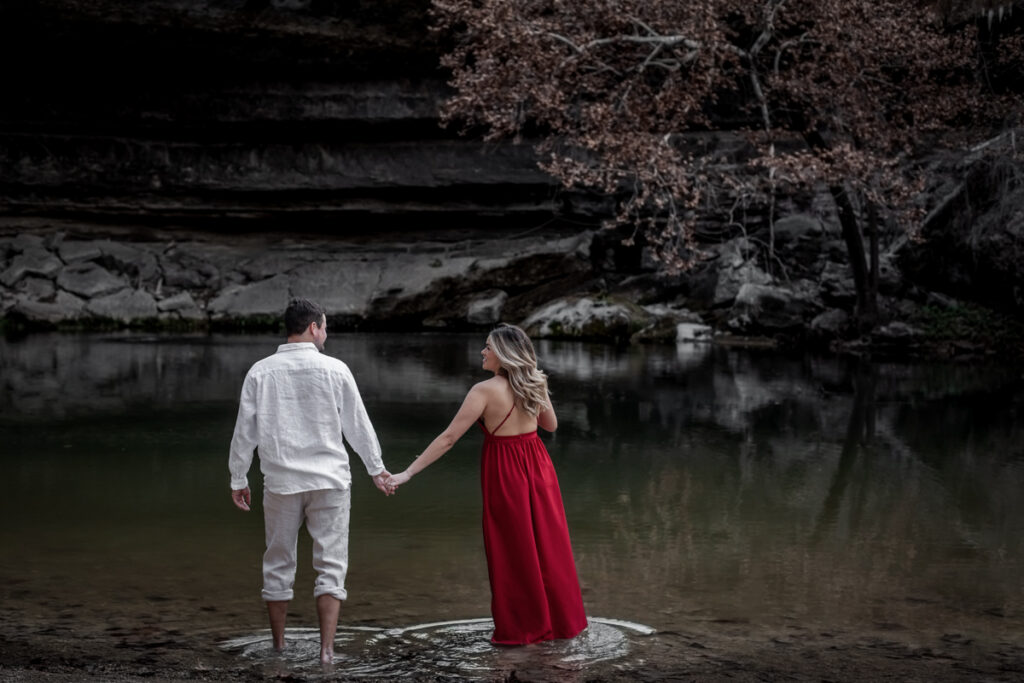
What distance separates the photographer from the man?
451 cm

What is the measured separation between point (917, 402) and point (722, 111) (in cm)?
1653

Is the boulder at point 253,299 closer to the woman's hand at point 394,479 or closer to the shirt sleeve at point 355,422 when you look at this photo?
→ the woman's hand at point 394,479

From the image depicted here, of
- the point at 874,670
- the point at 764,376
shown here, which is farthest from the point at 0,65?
the point at 874,670

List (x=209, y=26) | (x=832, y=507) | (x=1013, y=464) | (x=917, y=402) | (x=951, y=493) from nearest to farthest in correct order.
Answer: (x=832, y=507) < (x=951, y=493) < (x=1013, y=464) < (x=917, y=402) < (x=209, y=26)

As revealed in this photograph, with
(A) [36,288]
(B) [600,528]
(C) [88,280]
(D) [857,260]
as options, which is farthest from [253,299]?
(B) [600,528]

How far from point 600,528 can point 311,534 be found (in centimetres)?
308

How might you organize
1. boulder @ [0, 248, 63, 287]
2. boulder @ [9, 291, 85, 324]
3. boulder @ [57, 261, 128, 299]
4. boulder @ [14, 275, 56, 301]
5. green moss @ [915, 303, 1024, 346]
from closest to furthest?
green moss @ [915, 303, 1024, 346], boulder @ [9, 291, 85, 324], boulder @ [14, 275, 56, 301], boulder @ [0, 248, 63, 287], boulder @ [57, 261, 128, 299]

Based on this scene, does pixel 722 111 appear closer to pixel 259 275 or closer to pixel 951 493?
pixel 259 275

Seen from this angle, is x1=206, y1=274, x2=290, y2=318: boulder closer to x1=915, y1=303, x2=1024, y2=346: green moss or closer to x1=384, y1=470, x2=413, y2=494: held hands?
x1=915, y1=303, x2=1024, y2=346: green moss

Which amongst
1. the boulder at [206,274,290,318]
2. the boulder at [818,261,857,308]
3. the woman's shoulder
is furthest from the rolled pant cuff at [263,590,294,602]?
the boulder at [206,274,290,318]

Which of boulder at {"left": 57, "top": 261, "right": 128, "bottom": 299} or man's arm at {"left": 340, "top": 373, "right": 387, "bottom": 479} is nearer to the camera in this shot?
man's arm at {"left": 340, "top": 373, "right": 387, "bottom": 479}

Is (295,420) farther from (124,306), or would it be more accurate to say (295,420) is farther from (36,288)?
(36,288)

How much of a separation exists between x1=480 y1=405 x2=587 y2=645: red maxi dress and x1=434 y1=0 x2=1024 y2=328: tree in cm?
1335

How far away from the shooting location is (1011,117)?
18.9 metres
